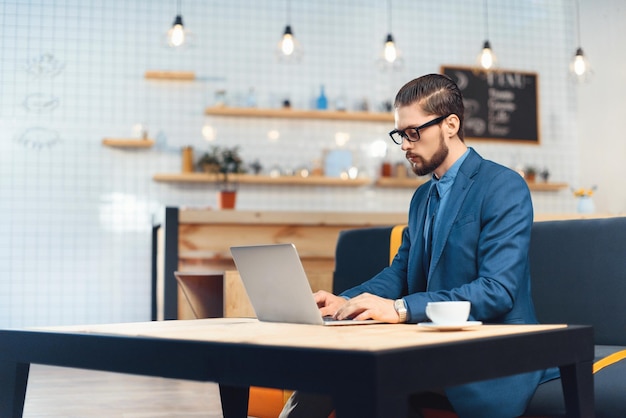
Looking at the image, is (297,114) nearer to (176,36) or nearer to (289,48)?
(289,48)

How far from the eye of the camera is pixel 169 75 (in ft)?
20.3

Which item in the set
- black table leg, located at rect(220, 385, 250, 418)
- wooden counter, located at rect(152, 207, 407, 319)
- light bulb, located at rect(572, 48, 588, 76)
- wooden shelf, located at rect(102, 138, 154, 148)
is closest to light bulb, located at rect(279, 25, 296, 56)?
wooden shelf, located at rect(102, 138, 154, 148)

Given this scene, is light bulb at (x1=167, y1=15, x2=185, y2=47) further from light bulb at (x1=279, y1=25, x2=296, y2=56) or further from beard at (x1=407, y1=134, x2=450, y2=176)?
beard at (x1=407, y1=134, x2=450, y2=176)

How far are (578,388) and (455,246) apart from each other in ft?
1.93

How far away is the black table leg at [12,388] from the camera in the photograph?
5.09 ft

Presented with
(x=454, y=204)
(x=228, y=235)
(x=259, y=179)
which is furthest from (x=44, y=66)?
(x=454, y=204)

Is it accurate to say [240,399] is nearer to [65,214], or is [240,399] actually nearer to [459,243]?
[459,243]

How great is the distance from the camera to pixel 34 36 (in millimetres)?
6168

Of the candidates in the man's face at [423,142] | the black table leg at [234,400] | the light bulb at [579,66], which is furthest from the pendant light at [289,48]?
the black table leg at [234,400]

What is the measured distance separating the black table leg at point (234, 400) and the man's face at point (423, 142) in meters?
0.76

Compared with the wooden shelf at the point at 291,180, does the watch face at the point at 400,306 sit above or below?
below

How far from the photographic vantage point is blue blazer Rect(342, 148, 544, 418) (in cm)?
174

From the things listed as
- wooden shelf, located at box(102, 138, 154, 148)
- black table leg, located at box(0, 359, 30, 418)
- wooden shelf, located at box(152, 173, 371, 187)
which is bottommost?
black table leg, located at box(0, 359, 30, 418)

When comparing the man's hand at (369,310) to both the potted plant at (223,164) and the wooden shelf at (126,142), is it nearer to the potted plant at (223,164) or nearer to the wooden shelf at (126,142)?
the potted plant at (223,164)
